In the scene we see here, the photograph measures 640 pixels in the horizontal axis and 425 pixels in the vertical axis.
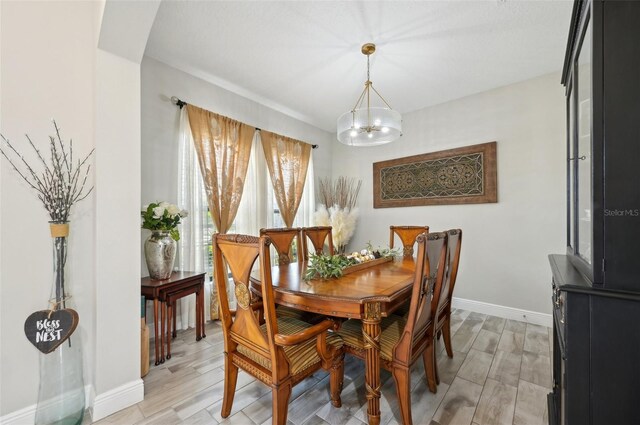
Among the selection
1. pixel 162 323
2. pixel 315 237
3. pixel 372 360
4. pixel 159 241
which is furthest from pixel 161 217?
pixel 372 360

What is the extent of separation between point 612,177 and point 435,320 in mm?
1201

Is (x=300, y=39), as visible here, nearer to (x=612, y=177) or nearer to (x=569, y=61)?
(x=569, y=61)

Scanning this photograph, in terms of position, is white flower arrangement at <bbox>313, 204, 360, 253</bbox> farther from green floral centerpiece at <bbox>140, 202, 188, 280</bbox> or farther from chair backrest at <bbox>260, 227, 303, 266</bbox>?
green floral centerpiece at <bbox>140, 202, 188, 280</bbox>

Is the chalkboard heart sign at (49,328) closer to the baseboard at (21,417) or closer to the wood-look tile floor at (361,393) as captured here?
the baseboard at (21,417)

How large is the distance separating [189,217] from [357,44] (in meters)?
2.43

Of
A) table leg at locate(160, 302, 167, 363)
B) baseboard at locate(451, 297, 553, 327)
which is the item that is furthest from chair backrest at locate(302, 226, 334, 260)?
baseboard at locate(451, 297, 553, 327)

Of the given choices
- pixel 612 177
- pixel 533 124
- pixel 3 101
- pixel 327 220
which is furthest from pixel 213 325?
pixel 533 124

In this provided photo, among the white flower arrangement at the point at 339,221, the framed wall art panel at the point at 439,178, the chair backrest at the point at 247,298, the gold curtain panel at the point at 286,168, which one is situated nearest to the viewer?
the chair backrest at the point at 247,298

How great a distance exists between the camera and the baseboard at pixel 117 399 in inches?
60.9

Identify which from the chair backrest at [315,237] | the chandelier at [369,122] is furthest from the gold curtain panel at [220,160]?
the chandelier at [369,122]

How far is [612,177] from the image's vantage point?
795 millimetres

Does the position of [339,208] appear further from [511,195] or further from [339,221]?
[511,195]

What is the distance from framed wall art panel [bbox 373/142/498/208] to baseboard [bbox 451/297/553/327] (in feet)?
4.28

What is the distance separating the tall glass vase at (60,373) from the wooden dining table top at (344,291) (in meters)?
1.05
